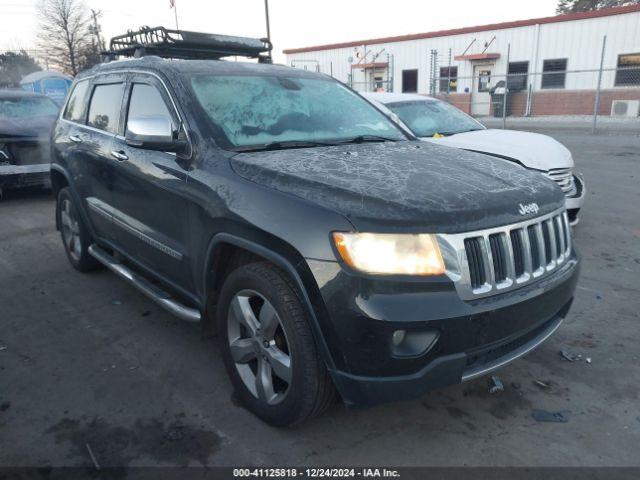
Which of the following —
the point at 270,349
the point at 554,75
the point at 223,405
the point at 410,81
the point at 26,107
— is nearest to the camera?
the point at 270,349

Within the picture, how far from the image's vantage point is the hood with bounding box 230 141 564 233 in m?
2.19

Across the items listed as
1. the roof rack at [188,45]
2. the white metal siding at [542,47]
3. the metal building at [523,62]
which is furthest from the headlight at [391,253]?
the white metal siding at [542,47]

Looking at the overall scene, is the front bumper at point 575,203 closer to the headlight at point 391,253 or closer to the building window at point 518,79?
the headlight at point 391,253

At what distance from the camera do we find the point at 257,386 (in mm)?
2697

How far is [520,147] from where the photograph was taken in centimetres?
614

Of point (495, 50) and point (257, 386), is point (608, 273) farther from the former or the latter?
point (495, 50)

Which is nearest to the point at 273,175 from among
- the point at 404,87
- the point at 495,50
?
the point at 495,50

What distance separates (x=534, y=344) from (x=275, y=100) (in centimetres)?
214

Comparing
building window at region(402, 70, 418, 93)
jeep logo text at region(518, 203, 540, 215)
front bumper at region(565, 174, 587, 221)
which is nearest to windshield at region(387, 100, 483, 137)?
front bumper at region(565, 174, 587, 221)

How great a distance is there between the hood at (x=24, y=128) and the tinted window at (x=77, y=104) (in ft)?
12.3

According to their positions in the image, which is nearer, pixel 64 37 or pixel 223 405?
pixel 223 405

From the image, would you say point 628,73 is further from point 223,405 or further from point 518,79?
point 223,405

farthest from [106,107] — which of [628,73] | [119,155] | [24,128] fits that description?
[628,73]

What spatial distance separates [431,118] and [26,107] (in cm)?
716
